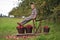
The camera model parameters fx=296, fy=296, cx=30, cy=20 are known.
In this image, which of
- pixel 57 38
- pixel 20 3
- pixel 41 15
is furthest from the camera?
pixel 20 3

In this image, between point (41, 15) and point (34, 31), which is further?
point (41, 15)

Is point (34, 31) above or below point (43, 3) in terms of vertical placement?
below

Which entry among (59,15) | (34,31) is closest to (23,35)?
(34,31)

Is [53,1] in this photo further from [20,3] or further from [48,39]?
[48,39]

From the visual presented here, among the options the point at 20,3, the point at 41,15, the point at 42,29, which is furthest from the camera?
the point at 20,3

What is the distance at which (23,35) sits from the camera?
13766 mm

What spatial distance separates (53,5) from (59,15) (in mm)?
1128

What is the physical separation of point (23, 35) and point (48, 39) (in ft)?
9.90

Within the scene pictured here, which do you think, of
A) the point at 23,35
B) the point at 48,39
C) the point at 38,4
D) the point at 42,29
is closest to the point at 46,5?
the point at 38,4

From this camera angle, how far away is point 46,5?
1573cm

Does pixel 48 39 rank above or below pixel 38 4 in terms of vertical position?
below

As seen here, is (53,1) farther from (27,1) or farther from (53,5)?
(27,1)

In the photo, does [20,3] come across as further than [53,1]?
Yes

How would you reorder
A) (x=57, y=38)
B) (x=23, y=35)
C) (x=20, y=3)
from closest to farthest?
(x=57, y=38) < (x=23, y=35) < (x=20, y=3)
